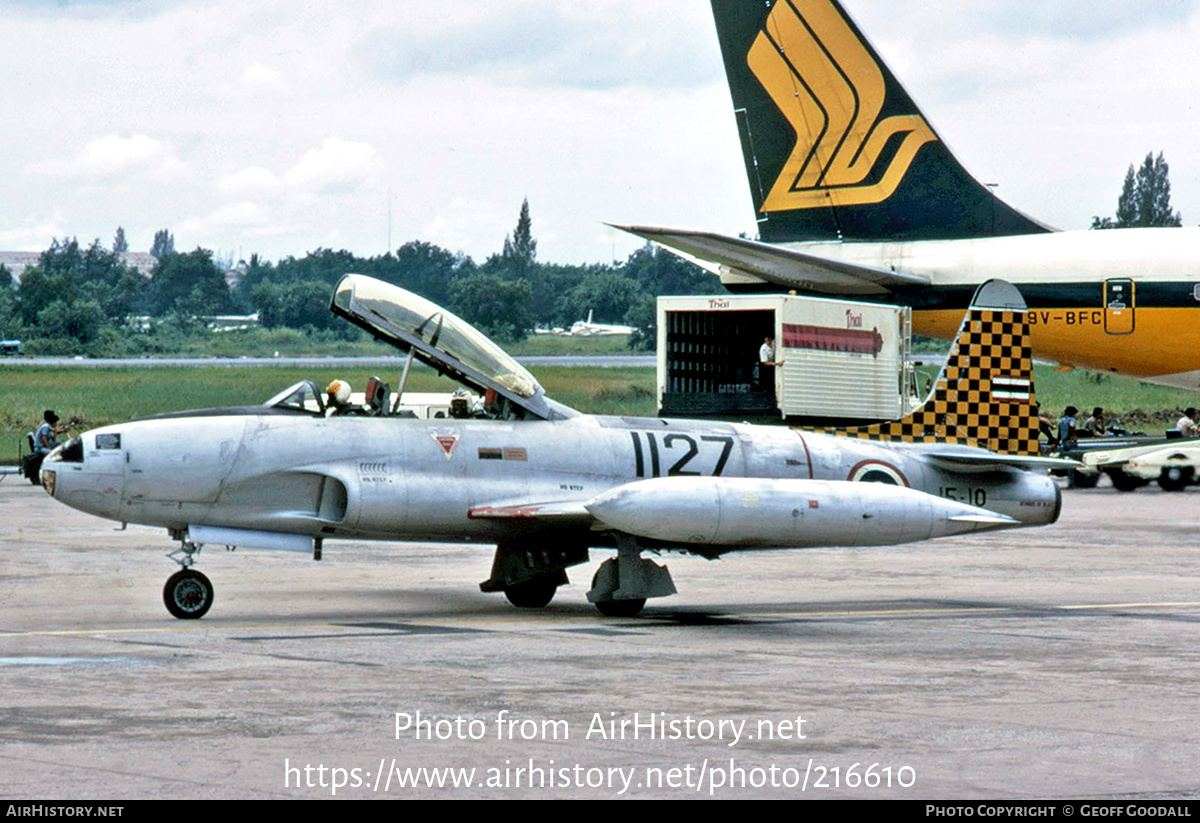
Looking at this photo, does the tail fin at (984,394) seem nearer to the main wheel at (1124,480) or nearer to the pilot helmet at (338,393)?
the pilot helmet at (338,393)

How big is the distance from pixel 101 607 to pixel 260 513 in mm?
1971

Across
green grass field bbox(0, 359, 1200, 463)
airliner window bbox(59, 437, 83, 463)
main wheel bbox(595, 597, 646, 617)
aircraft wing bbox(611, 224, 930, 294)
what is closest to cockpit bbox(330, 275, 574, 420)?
main wheel bbox(595, 597, 646, 617)

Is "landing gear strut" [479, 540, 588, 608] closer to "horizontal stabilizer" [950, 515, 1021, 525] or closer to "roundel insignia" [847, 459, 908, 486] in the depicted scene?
"roundel insignia" [847, 459, 908, 486]

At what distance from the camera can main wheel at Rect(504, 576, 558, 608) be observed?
601 inches

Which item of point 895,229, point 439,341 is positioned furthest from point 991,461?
point 895,229

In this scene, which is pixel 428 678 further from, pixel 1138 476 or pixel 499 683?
pixel 1138 476

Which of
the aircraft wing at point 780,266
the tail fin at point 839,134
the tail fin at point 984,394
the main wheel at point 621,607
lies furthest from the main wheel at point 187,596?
the tail fin at point 839,134

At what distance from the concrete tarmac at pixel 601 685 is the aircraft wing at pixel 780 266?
312 inches

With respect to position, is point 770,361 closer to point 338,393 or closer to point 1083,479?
point 338,393

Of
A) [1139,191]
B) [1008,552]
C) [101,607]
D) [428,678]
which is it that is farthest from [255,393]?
[1139,191]

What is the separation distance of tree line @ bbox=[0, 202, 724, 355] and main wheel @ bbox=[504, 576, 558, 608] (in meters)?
45.4

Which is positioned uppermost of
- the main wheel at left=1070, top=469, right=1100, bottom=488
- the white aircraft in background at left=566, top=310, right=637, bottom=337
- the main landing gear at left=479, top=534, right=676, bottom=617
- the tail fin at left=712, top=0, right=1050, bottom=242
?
the tail fin at left=712, top=0, right=1050, bottom=242

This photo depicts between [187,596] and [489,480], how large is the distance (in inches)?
109

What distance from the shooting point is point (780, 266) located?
27.8m
